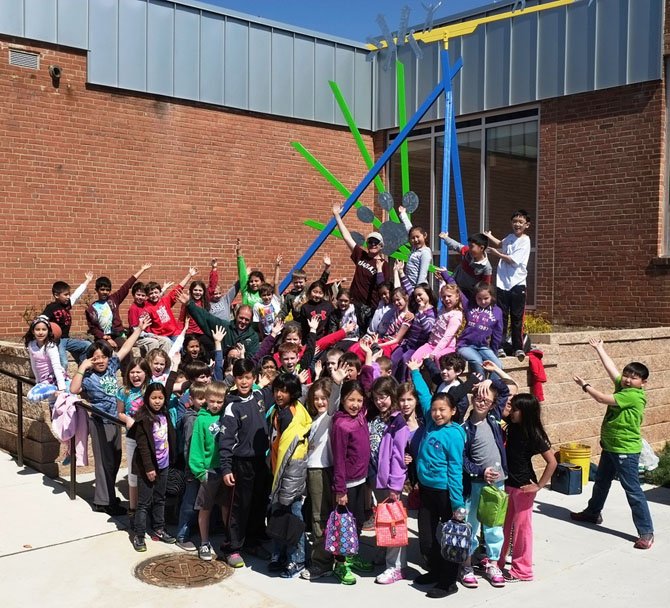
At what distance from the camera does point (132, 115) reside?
12.7 meters

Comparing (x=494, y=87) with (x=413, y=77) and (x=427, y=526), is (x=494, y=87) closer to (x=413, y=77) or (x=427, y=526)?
(x=413, y=77)

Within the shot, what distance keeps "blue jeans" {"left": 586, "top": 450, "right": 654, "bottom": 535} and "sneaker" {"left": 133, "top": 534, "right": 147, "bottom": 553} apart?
4.02m

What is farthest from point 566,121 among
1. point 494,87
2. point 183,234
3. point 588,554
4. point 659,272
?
point 588,554

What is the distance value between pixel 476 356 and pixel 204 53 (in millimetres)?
8317

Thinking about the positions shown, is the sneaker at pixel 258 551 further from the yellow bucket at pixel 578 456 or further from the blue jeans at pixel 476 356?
the yellow bucket at pixel 578 456

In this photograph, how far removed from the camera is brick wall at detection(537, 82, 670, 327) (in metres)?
11.7

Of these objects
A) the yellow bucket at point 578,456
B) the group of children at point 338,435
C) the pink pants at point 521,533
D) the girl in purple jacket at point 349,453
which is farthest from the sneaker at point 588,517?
the girl in purple jacket at point 349,453

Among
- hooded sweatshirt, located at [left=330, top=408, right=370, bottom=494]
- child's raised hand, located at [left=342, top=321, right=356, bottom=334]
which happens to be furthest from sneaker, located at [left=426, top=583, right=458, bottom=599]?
child's raised hand, located at [left=342, top=321, right=356, bottom=334]

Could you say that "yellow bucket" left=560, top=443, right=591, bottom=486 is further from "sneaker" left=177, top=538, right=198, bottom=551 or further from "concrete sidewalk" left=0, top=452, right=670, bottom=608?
"sneaker" left=177, top=538, right=198, bottom=551

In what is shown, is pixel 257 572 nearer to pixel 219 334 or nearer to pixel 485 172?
pixel 219 334

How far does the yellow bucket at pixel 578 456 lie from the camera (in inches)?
343

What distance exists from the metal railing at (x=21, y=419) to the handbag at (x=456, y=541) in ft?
9.90

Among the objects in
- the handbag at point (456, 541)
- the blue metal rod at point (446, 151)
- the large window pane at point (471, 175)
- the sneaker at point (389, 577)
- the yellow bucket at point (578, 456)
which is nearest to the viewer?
the handbag at point (456, 541)

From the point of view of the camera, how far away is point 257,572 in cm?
581
